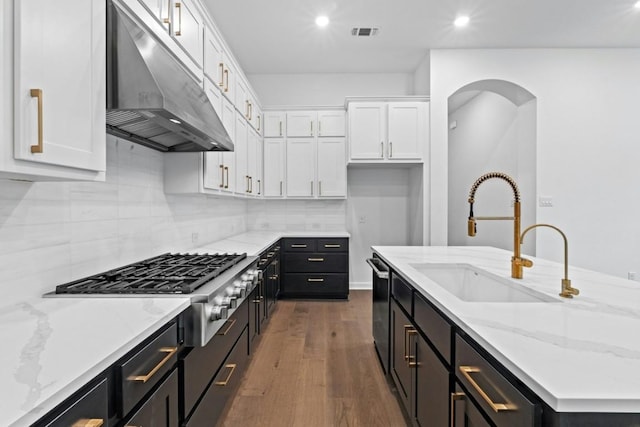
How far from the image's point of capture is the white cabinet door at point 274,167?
16.0ft

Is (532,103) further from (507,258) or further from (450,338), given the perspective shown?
(450,338)

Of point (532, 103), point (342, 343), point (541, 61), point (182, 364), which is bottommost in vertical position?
point (342, 343)

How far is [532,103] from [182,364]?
15.6ft

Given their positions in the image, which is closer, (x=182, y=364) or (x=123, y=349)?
(x=123, y=349)

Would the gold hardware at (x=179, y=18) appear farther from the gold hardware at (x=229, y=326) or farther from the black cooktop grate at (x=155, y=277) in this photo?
the gold hardware at (x=229, y=326)

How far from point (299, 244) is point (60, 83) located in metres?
3.63

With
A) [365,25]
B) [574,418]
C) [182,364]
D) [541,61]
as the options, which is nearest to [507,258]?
[574,418]

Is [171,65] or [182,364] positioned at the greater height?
[171,65]

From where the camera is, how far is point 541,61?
14.1ft

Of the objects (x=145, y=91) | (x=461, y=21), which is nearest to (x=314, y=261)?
(x=461, y=21)

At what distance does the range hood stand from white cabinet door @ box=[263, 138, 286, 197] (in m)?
2.71

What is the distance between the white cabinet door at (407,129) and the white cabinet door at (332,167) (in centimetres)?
72

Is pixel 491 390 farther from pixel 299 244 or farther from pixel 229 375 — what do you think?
pixel 299 244

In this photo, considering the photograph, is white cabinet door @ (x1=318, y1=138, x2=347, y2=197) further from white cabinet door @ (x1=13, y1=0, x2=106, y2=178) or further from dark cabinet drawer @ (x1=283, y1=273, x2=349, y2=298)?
white cabinet door @ (x1=13, y1=0, x2=106, y2=178)
